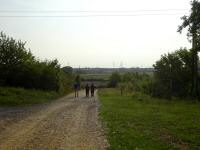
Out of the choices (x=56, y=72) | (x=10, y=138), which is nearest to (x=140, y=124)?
(x=10, y=138)

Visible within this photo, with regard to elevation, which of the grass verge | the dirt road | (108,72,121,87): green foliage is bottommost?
the dirt road

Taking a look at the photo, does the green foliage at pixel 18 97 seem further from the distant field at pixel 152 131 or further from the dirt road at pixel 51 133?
the distant field at pixel 152 131

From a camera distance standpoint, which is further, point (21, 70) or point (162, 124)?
point (21, 70)

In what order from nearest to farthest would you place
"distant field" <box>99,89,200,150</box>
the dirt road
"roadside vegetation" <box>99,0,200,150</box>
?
1. the dirt road
2. "distant field" <box>99,89,200,150</box>
3. "roadside vegetation" <box>99,0,200,150</box>

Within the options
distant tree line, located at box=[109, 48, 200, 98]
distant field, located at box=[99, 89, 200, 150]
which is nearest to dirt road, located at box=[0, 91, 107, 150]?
distant field, located at box=[99, 89, 200, 150]

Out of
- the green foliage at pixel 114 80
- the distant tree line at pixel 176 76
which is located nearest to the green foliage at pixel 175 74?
the distant tree line at pixel 176 76

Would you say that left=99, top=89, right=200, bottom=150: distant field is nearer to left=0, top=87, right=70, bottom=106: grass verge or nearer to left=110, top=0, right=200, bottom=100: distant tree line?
left=0, top=87, right=70, bottom=106: grass verge

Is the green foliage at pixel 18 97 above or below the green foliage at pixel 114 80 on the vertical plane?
below

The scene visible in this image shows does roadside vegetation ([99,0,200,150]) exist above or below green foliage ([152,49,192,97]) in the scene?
below

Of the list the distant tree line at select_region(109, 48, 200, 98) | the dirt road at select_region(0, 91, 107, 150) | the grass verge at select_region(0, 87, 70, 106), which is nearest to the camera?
the dirt road at select_region(0, 91, 107, 150)

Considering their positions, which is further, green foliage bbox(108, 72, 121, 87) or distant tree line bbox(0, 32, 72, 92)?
green foliage bbox(108, 72, 121, 87)

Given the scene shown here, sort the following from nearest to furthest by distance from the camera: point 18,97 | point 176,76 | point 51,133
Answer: point 51,133
point 18,97
point 176,76

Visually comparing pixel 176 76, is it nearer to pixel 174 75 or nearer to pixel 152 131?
pixel 174 75

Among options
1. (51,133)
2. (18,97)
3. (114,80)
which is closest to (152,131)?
(51,133)
